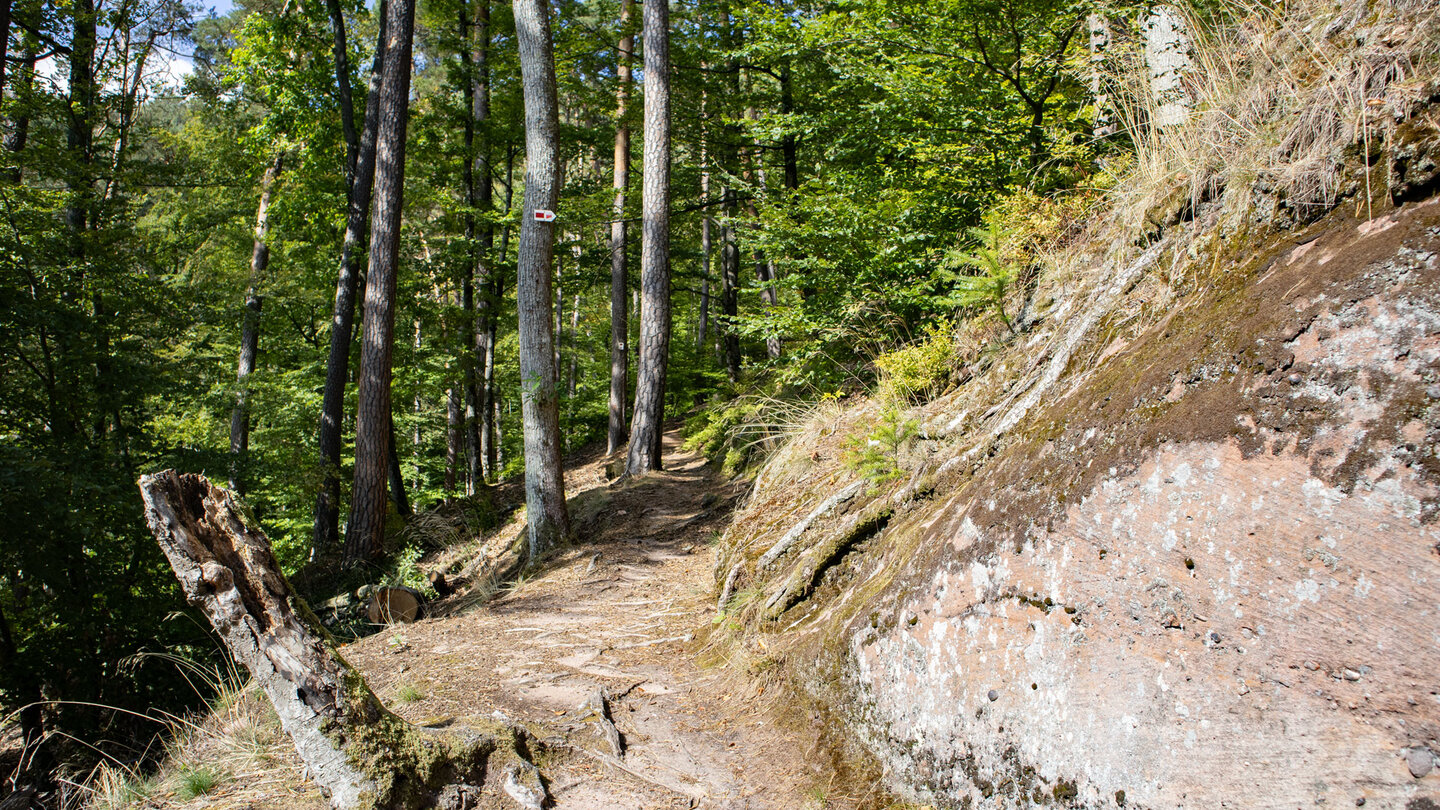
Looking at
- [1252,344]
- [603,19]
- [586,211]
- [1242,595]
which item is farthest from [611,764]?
[603,19]

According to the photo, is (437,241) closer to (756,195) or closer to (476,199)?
(476,199)

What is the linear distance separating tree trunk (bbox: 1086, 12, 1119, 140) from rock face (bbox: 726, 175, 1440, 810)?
234 centimetres

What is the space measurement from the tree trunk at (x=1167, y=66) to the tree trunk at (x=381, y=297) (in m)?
8.69

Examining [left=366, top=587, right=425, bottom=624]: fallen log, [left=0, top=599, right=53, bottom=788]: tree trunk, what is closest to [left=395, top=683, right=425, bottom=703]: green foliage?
[left=366, top=587, right=425, bottom=624]: fallen log

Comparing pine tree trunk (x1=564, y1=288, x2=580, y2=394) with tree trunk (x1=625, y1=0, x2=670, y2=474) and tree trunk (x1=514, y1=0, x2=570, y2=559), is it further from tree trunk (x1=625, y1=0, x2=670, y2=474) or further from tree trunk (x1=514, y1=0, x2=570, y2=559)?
tree trunk (x1=514, y1=0, x2=570, y2=559)

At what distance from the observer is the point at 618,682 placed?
416 cm

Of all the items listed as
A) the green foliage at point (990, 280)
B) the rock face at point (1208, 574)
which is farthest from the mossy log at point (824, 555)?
the green foliage at point (990, 280)

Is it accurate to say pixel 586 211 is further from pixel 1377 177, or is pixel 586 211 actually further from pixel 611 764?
pixel 1377 177

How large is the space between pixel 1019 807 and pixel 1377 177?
2.19 m

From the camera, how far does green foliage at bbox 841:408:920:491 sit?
408cm

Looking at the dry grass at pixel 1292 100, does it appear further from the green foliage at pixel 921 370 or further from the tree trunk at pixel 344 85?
the tree trunk at pixel 344 85

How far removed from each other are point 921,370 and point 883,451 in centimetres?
127

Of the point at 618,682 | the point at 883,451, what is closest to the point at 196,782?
the point at 618,682

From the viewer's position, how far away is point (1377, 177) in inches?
86.6
